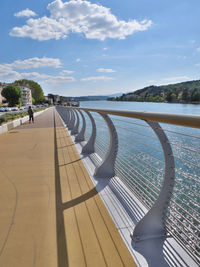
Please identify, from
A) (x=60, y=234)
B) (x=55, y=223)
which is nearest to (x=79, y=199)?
(x=55, y=223)

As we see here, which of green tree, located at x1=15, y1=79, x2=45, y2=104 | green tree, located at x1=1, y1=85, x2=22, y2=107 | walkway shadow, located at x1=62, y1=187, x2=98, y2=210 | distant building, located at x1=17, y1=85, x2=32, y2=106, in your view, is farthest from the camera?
green tree, located at x1=15, y1=79, x2=45, y2=104

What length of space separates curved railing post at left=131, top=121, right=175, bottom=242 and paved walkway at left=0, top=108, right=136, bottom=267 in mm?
218

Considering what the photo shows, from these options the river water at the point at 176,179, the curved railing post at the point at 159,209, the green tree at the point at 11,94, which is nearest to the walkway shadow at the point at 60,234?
the curved railing post at the point at 159,209

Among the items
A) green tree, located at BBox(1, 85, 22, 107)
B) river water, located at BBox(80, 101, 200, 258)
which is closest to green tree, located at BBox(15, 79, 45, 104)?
green tree, located at BBox(1, 85, 22, 107)

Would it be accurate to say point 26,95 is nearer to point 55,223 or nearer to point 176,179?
point 176,179

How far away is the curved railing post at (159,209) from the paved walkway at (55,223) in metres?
0.22

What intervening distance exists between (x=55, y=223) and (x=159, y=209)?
3.40ft

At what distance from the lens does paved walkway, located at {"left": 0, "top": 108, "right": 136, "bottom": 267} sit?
5.28 ft

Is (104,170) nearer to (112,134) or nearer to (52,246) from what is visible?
(112,134)

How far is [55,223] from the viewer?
206cm

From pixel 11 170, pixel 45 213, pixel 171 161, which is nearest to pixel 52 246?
pixel 45 213

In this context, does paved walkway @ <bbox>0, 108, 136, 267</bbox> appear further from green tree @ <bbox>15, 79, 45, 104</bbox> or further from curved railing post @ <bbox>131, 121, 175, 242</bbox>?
green tree @ <bbox>15, 79, 45, 104</bbox>

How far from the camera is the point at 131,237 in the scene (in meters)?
1.79

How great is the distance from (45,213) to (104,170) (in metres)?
1.15
